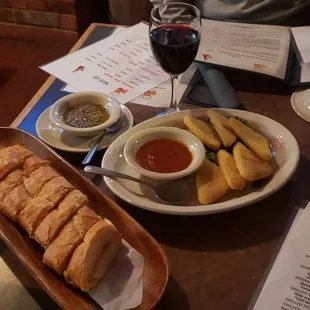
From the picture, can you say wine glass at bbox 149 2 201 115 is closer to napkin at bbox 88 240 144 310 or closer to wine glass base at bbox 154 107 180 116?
wine glass base at bbox 154 107 180 116

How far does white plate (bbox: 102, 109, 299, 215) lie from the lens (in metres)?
0.80

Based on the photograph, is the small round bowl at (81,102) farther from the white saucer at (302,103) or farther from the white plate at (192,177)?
the white saucer at (302,103)

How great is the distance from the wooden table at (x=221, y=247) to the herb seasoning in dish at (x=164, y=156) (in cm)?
8

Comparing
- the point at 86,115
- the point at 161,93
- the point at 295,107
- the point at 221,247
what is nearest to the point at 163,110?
the point at 161,93

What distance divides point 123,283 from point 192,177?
0.26 m

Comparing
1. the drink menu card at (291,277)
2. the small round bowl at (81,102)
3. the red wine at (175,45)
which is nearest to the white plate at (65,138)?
the small round bowl at (81,102)

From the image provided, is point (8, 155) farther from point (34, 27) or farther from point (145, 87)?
point (34, 27)

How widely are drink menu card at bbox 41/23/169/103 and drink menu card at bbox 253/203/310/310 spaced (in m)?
0.54

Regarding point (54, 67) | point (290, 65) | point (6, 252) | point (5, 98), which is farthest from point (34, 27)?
point (6, 252)

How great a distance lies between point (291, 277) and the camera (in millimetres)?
726

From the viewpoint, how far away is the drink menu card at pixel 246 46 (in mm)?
1203

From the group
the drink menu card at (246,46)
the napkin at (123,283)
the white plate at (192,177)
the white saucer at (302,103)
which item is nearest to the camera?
the napkin at (123,283)

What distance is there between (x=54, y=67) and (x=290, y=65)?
23.7 inches

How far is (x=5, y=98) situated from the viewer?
7.70ft
